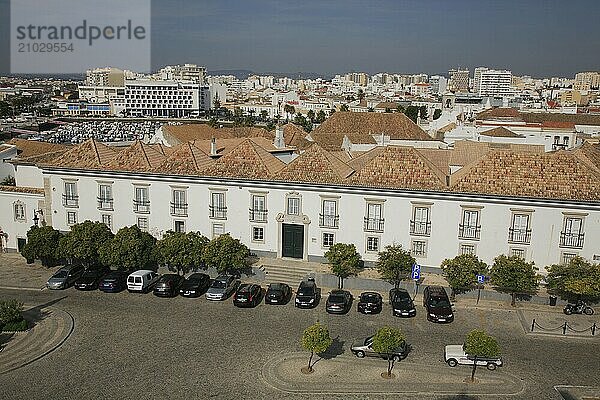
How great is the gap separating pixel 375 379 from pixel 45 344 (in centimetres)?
1343

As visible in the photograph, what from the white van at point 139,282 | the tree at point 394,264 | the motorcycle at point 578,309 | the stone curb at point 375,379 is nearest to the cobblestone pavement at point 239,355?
the stone curb at point 375,379

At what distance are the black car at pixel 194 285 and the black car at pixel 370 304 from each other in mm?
8216

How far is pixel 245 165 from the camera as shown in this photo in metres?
34.5

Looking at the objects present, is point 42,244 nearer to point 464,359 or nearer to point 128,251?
point 128,251

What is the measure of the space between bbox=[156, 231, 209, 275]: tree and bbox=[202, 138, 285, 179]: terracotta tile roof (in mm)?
4307

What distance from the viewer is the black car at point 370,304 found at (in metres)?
27.5

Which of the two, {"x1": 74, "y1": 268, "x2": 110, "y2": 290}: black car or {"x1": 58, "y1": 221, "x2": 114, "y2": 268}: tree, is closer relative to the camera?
{"x1": 74, "y1": 268, "x2": 110, "y2": 290}: black car

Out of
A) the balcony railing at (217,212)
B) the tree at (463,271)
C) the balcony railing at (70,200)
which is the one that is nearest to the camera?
the tree at (463,271)

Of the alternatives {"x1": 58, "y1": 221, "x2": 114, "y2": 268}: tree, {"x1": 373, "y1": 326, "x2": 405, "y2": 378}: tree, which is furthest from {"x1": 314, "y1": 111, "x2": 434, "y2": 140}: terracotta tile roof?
{"x1": 373, "y1": 326, "x2": 405, "y2": 378}: tree

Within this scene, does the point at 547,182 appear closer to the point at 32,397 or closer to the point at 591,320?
the point at 591,320

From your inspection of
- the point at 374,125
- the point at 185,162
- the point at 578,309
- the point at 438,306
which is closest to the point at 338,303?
the point at 438,306

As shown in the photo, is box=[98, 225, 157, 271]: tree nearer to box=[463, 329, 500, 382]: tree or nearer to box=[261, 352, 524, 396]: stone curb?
box=[261, 352, 524, 396]: stone curb

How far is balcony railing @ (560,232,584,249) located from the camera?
29.9m

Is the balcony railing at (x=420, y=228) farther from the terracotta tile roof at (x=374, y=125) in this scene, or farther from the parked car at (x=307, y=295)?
the terracotta tile roof at (x=374, y=125)
